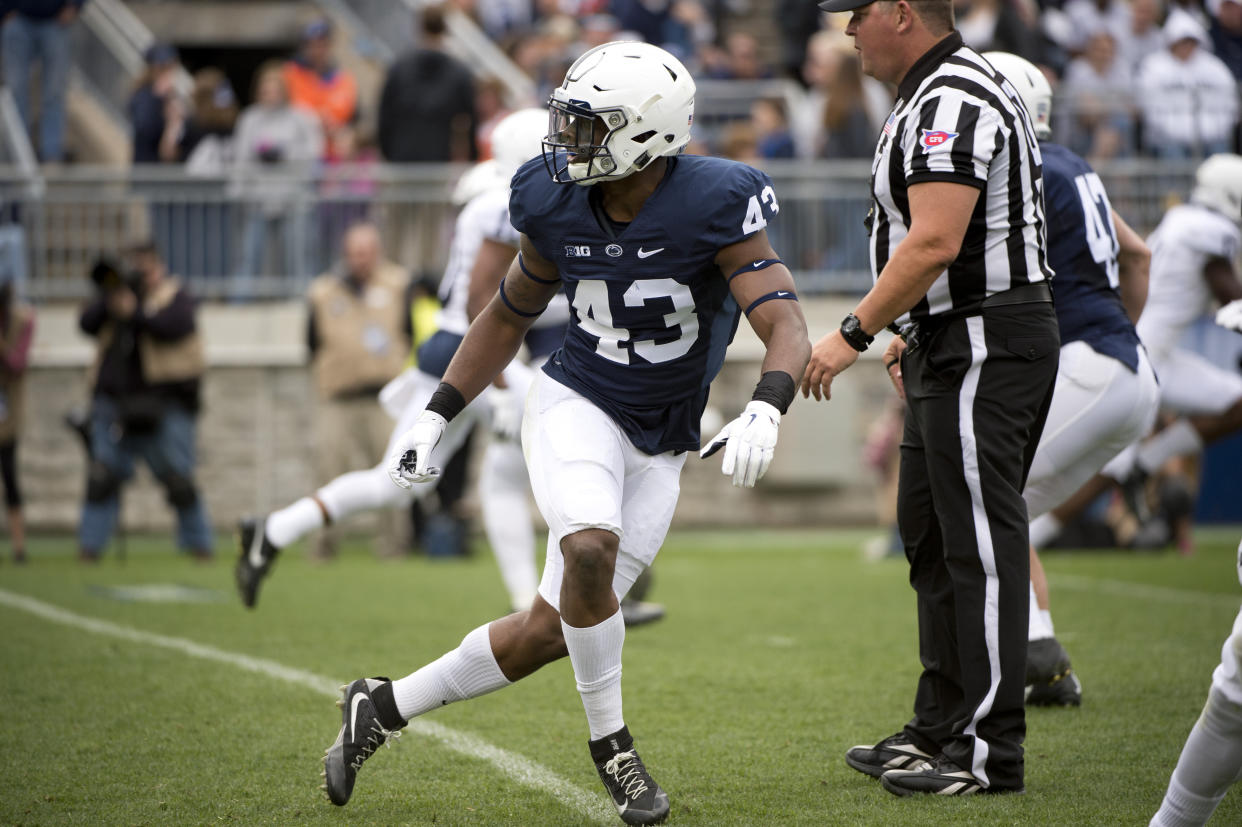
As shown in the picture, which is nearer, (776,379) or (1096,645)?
(776,379)

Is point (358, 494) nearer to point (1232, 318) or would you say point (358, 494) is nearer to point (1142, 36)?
point (1232, 318)

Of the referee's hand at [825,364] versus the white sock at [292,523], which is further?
the white sock at [292,523]

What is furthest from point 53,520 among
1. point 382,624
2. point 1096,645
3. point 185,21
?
point 1096,645

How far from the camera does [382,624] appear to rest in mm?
7277

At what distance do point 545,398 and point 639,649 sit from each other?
2657 millimetres

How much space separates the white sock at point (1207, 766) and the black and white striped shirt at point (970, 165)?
135 centimetres

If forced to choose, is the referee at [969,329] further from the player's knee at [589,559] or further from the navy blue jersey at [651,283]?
the player's knee at [589,559]

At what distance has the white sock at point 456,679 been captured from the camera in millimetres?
3863

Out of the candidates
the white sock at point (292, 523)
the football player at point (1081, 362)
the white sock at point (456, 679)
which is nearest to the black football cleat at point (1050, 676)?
the football player at point (1081, 362)

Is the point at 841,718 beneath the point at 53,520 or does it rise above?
above


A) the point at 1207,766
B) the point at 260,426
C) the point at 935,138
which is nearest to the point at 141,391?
the point at 260,426

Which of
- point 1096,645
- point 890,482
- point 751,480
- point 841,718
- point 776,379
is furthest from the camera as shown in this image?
point 890,482

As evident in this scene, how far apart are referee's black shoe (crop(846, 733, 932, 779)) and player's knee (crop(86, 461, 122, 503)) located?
7.54 metres

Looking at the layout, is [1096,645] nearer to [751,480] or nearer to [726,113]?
[751,480]
